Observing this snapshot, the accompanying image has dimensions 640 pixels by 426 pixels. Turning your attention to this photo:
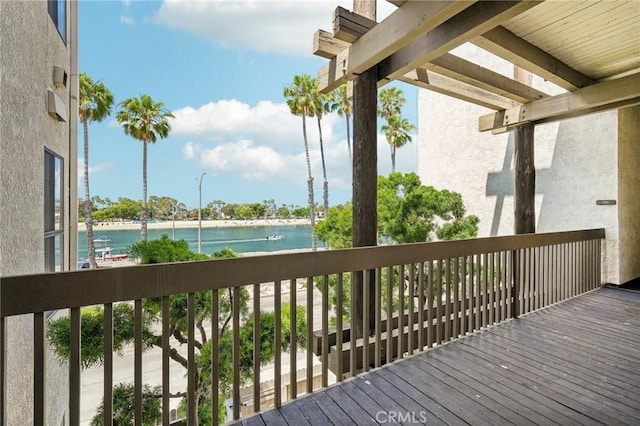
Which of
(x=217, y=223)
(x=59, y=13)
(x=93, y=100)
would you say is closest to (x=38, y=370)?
(x=59, y=13)

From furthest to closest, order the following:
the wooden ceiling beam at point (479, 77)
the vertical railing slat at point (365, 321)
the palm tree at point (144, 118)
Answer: the palm tree at point (144, 118) < the wooden ceiling beam at point (479, 77) < the vertical railing slat at point (365, 321)

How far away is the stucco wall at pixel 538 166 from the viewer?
5.07 m

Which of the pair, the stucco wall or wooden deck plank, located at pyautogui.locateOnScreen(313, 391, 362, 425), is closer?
wooden deck plank, located at pyautogui.locateOnScreen(313, 391, 362, 425)

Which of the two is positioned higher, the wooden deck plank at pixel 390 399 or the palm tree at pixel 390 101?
the palm tree at pixel 390 101

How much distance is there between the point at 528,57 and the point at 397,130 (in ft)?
52.9

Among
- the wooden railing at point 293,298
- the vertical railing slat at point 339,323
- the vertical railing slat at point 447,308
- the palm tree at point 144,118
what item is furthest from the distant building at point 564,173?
the palm tree at point 144,118

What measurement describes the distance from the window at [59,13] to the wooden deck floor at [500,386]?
4074 millimetres

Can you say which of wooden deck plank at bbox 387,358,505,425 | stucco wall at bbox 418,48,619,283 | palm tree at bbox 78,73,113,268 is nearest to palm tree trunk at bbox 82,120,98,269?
palm tree at bbox 78,73,113,268

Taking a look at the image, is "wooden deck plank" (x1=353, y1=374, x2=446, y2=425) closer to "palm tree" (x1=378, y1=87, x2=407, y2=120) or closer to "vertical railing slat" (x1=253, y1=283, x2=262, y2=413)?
"vertical railing slat" (x1=253, y1=283, x2=262, y2=413)

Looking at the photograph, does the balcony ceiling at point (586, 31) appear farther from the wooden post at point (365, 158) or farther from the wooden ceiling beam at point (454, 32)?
the wooden post at point (365, 158)

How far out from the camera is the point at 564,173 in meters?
5.63

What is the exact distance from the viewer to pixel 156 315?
4.14 metres

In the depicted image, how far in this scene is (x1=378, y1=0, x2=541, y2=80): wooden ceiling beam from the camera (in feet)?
7.13

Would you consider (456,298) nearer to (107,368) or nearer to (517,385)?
(517,385)
